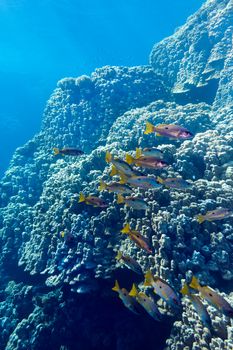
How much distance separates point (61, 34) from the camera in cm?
8056

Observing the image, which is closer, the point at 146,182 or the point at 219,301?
the point at 219,301

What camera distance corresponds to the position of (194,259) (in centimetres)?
564

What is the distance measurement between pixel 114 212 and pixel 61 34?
274 feet

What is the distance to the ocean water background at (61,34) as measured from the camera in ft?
112

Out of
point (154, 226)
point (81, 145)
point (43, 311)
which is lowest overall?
point (43, 311)

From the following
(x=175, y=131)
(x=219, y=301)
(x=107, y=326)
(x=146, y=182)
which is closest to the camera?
(x=219, y=301)

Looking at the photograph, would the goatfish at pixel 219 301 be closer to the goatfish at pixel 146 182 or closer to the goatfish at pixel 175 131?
the goatfish at pixel 146 182

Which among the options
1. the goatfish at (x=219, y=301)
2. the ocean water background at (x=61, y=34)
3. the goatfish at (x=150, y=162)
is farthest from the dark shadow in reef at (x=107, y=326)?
the ocean water background at (x=61, y=34)

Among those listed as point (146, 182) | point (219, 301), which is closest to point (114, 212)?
point (146, 182)

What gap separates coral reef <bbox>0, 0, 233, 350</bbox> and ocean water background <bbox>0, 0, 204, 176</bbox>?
17362 mm

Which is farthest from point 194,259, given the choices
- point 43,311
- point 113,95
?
point 113,95

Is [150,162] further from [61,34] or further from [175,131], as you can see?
[61,34]

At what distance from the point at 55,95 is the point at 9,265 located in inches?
361

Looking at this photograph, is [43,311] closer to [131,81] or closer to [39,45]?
[131,81]
